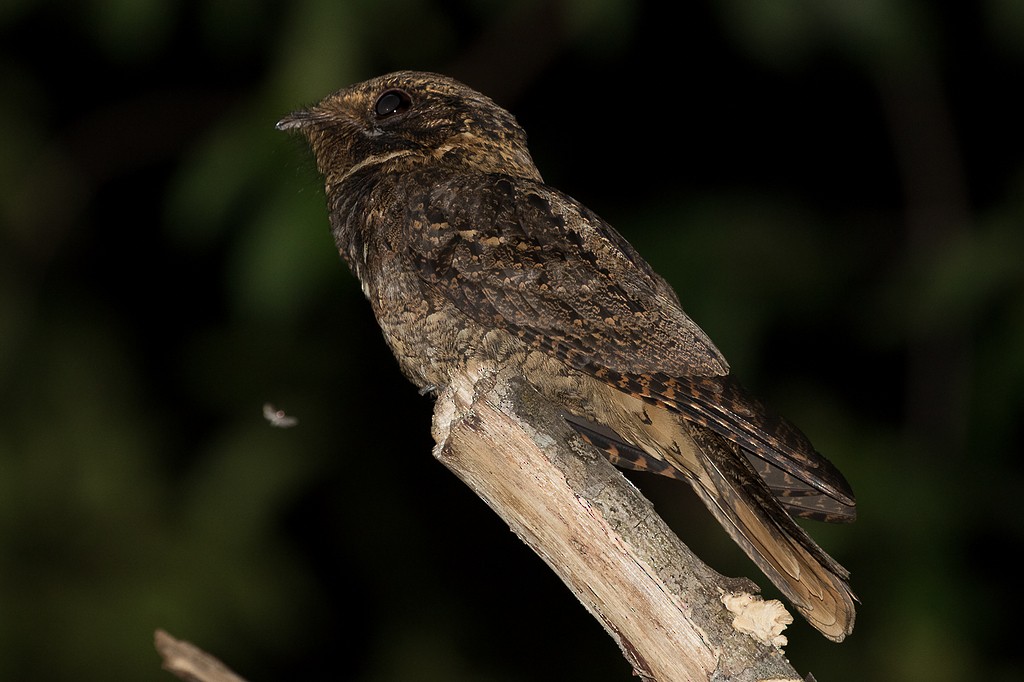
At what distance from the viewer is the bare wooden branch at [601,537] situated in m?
1.86

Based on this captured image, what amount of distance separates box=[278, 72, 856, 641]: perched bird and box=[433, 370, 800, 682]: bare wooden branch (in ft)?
0.75

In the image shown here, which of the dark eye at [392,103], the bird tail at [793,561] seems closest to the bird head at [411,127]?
the dark eye at [392,103]

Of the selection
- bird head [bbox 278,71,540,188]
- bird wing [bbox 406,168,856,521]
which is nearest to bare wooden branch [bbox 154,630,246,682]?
bird wing [bbox 406,168,856,521]

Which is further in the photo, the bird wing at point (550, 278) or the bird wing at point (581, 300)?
the bird wing at point (550, 278)

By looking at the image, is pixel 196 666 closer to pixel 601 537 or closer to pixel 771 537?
pixel 601 537

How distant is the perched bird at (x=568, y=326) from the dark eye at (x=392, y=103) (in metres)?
0.17

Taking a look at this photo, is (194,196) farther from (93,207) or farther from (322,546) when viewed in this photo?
(322,546)

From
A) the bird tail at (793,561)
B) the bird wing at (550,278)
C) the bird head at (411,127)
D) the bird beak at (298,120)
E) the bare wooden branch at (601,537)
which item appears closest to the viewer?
the bare wooden branch at (601,537)

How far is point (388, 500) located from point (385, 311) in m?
3.76

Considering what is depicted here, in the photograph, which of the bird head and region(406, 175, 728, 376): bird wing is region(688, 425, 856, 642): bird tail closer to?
region(406, 175, 728, 376): bird wing

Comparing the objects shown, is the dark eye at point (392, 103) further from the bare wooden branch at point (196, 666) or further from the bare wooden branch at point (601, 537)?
the bare wooden branch at point (196, 666)

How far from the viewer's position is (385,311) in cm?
261

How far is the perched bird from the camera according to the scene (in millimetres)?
2230

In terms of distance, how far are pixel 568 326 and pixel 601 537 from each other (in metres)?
0.61
